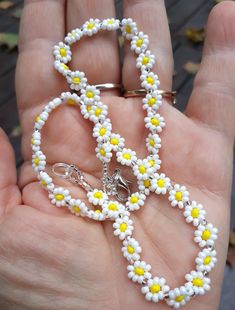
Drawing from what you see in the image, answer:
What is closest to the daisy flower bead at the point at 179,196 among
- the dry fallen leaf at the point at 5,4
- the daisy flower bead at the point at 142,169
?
the daisy flower bead at the point at 142,169

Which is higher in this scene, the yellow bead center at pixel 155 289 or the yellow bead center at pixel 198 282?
the yellow bead center at pixel 198 282

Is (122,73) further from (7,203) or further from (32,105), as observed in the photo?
Result: (7,203)

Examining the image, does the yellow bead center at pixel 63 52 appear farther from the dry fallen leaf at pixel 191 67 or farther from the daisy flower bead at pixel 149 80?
the dry fallen leaf at pixel 191 67

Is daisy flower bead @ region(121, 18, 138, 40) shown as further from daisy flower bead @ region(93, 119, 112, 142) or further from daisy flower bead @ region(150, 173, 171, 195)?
daisy flower bead @ region(150, 173, 171, 195)

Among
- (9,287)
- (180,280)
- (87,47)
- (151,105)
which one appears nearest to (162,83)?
(151,105)

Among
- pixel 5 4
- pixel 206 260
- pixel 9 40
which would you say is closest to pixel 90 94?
pixel 206 260
